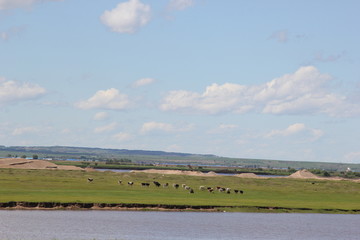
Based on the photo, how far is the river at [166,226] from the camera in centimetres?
4356

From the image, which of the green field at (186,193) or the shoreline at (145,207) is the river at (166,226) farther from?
the green field at (186,193)

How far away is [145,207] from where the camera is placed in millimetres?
61781

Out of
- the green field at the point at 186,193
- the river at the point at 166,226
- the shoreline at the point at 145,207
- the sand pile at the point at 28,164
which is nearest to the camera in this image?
the river at the point at 166,226

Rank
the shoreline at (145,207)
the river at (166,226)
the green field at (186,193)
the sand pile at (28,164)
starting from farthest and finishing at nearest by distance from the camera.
Answer: the sand pile at (28,164) → the green field at (186,193) → the shoreline at (145,207) → the river at (166,226)

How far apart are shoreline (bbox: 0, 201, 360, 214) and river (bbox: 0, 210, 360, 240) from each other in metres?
1.91

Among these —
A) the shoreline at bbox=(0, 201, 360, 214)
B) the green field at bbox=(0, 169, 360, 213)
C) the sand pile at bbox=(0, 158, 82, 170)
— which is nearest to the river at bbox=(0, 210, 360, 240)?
the shoreline at bbox=(0, 201, 360, 214)

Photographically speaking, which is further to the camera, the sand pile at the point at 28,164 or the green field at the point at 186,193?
the sand pile at the point at 28,164

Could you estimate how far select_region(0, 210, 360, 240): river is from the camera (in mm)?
43562

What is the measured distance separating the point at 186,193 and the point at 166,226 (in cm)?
3006

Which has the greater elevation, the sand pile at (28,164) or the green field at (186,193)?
the sand pile at (28,164)

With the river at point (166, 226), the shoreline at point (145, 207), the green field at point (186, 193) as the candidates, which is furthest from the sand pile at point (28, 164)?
the river at point (166, 226)

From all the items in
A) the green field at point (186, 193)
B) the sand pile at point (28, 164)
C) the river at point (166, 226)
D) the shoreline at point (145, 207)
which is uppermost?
the sand pile at point (28, 164)

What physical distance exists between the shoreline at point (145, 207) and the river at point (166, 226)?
1.91 meters

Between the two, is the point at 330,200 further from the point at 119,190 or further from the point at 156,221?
the point at 156,221
